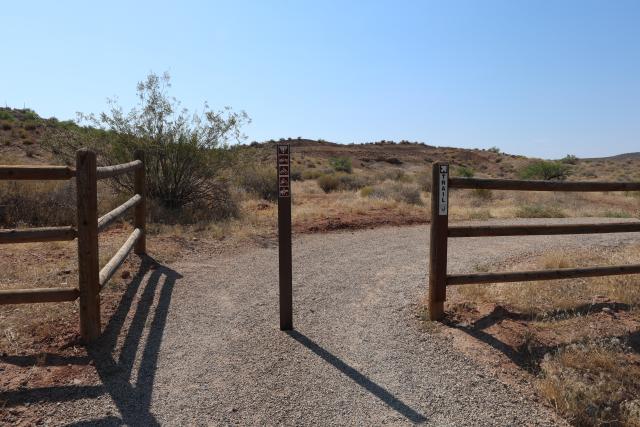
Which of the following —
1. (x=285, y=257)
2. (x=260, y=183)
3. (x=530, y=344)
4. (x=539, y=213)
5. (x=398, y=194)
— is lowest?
(x=530, y=344)

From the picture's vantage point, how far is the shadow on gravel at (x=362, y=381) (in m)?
3.80

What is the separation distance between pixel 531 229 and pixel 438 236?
115cm

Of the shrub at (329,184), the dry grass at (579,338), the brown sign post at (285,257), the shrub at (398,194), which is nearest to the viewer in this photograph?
the dry grass at (579,338)

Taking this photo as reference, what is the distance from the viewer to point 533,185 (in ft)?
18.7

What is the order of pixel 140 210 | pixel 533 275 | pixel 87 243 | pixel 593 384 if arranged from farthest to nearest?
1. pixel 140 210
2. pixel 533 275
3. pixel 87 243
4. pixel 593 384

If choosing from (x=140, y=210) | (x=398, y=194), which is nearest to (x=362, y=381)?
(x=140, y=210)

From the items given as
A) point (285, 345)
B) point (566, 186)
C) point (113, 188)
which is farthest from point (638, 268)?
point (113, 188)

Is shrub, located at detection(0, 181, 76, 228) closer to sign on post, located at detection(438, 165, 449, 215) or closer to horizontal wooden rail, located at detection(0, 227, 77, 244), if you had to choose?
horizontal wooden rail, located at detection(0, 227, 77, 244)

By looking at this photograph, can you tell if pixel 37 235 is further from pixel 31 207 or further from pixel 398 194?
pixel 398 194

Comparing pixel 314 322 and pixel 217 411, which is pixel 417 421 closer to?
pixel 217 411

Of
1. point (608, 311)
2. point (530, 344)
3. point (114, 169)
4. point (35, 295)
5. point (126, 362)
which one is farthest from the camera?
point (114, 169)

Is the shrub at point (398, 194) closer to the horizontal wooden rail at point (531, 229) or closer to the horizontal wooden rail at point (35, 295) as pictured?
the horizontal wooden rail at point (531, 229)

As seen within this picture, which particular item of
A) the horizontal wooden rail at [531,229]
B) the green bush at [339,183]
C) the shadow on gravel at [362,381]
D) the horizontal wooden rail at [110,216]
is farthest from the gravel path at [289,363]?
the green bush at [339,183]

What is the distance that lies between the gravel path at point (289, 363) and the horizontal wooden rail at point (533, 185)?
1575 mm
